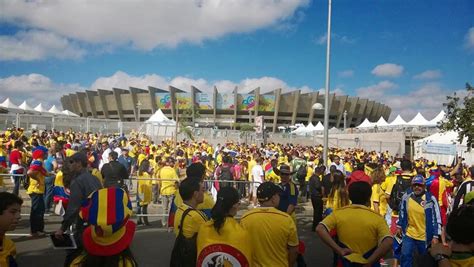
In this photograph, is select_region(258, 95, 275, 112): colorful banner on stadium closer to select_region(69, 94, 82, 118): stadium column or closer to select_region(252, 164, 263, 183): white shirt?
select_region(69, 94, 82, 118): stadium column

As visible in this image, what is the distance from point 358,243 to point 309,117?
90.0m

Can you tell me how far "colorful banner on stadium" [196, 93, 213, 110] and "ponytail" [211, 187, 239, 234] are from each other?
275 ft

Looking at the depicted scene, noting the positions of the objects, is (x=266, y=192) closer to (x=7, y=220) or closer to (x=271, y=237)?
(x=271, y=237)

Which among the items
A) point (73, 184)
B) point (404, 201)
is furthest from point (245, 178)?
point (73, 184)

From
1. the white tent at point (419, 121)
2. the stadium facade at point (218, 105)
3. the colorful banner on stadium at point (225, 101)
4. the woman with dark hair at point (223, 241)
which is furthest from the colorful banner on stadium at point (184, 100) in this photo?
Result: the woman with dark hair at point (223, 241)

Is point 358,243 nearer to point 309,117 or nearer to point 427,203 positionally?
point 427,203

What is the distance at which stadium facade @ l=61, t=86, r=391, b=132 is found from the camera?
86062 mm

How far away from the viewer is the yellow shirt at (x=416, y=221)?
5039 mm

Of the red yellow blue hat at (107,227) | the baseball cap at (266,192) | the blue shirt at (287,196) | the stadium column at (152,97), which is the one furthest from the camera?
the stadium column at (152,97)

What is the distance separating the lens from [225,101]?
85938 mm

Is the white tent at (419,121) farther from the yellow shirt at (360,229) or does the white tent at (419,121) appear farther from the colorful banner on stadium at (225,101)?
the yellow shirt at (360,229)

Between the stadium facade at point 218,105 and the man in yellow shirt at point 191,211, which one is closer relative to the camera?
the man in yellow shirt at point 191,211

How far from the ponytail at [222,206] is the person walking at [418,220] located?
3227 mm

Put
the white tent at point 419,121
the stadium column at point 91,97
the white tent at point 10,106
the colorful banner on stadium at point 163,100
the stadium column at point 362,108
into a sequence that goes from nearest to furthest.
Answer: the white tent at point 10,106, the white tent at point 419,121, the colorful banner on stadium at point 163,100, the stadium column at point 91,97, the stadium column at point 362,108
